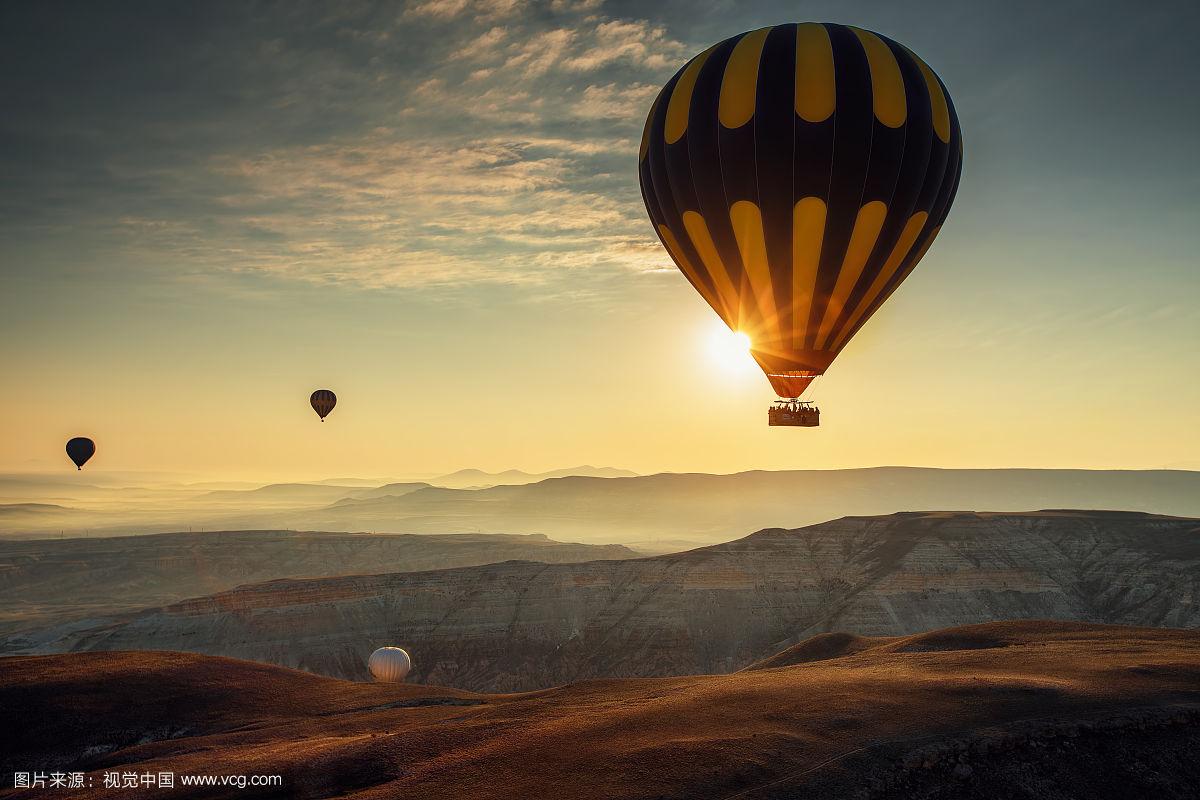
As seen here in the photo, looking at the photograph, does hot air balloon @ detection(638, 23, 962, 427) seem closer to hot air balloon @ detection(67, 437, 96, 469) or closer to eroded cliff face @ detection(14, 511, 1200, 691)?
eroded cliff face @ detection(14, 511, 1200, 691)

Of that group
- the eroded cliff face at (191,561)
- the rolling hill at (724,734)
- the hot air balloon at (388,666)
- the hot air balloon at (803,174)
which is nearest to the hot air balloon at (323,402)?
the hot air balloon at (388,666)

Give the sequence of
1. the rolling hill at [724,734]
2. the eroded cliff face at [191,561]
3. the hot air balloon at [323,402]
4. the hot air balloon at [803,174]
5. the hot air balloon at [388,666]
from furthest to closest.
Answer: the eroded cliff face at [191,561] < the hot air balloon at [323,402] < the hot air balloon at [388,666] < the hot air balloon at [803,174] < the rolling hill at [724,734]

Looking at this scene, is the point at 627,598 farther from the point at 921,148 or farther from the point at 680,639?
the point at 921,148

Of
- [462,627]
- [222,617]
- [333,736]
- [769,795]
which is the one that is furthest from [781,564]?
[769,795]

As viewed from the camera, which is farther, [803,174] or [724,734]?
[803,174]

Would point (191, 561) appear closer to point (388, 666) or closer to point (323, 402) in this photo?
point (323, 402)

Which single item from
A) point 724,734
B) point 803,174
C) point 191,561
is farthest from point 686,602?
point 191,561

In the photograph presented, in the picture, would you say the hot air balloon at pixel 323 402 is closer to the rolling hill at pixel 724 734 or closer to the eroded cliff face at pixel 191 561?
the rolling hill at pixel 724 734
